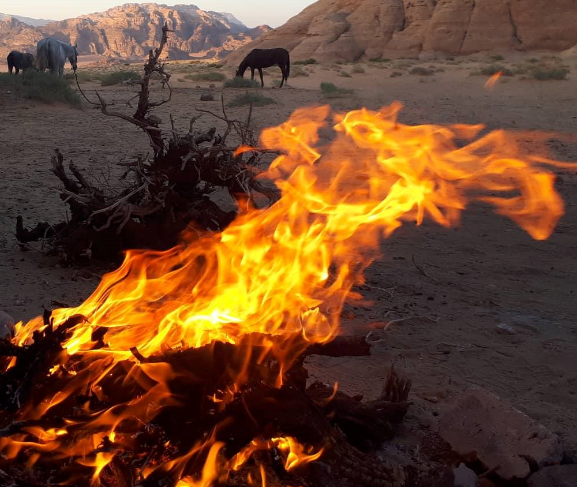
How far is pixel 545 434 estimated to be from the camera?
285cm

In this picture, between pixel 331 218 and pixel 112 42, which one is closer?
pixel 331 218

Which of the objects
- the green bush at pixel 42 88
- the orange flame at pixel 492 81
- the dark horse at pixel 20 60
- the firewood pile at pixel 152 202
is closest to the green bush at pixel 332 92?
the orange flame at pixel 492 81

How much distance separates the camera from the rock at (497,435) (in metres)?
2.77

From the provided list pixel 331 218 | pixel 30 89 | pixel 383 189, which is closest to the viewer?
pixel 331 218

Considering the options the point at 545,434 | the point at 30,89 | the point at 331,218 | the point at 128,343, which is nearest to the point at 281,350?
the point at 128,343

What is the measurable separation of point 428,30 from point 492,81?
1816cm

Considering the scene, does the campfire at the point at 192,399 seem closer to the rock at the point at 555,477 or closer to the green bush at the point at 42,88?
the rock at the point at 555,477

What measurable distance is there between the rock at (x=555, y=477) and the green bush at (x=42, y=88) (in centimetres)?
1415

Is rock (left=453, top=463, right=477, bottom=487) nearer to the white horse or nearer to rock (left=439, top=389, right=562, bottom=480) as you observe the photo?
rock (left=439, top=389, right=562, bottom=480)

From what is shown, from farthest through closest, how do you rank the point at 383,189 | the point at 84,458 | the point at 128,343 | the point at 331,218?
1. the point at 383,189
2. the point at 331,218
3. the point at 128,343
4. the point at 84,458

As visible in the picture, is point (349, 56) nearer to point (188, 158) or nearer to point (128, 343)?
point (188, 158)

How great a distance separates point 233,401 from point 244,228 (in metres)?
2.56

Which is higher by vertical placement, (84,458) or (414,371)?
(84,458)

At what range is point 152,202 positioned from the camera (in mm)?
5562
